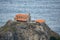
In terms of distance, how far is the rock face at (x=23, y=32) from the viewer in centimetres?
521

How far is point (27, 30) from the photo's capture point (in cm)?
525

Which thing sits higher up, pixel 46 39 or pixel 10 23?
pixel 10 23

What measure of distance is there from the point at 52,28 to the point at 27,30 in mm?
1123

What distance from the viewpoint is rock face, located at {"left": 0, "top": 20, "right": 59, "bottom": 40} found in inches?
205

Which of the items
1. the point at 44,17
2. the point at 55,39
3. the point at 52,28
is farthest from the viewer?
the point at 44,17

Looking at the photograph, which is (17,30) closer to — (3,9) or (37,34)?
(37,34)

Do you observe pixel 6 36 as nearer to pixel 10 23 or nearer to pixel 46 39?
pixel 10 23

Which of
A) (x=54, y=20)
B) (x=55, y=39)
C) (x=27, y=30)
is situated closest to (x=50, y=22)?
(x=54, y=20)

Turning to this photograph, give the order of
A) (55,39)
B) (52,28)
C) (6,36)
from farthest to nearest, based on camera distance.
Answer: (52,28) < (55,39) < (6,36)

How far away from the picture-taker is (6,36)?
5.20 meters

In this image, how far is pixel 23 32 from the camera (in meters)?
5.21

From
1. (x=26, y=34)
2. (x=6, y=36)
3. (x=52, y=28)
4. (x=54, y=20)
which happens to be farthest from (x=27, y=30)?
(x=54, y=20)

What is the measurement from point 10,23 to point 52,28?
123 cm

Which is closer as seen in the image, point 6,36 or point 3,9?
point 6,36
